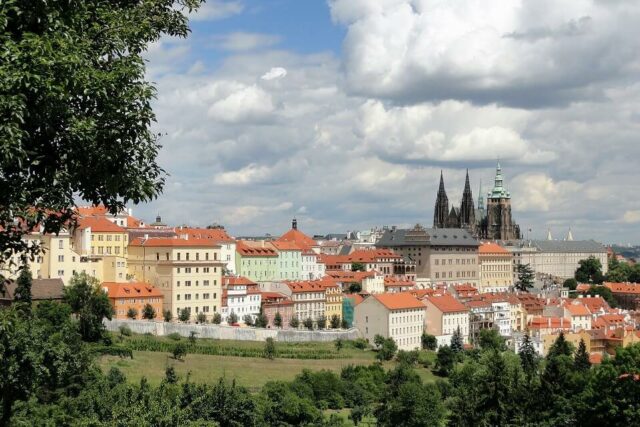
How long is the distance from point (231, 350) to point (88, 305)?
12.1 metres

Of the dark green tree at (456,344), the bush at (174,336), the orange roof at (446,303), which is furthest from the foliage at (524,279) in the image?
the bush at (174,336)

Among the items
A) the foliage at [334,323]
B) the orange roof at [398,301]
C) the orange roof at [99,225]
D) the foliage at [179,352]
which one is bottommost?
the foliage at [179,352]

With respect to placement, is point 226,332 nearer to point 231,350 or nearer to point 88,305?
point 231,350

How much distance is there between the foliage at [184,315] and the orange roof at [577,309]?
5586 centimetres

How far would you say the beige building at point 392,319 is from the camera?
278ft

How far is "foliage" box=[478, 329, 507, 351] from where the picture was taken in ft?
299

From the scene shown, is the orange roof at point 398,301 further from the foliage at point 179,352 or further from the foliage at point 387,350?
the foliage at point 179,352

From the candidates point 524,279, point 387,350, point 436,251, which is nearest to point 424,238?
point 436,251

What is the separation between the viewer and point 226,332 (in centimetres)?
7112

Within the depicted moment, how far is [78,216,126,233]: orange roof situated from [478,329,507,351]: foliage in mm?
39340

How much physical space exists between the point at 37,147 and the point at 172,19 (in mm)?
2503

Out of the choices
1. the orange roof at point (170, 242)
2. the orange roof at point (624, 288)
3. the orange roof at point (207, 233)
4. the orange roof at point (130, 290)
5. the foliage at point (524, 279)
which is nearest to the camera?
the orange roof at point (130, 290)

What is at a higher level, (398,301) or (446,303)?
(398,301)

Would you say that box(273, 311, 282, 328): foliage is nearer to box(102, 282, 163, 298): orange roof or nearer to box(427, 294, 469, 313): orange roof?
box(102, 282, 163, 298): orange roof
